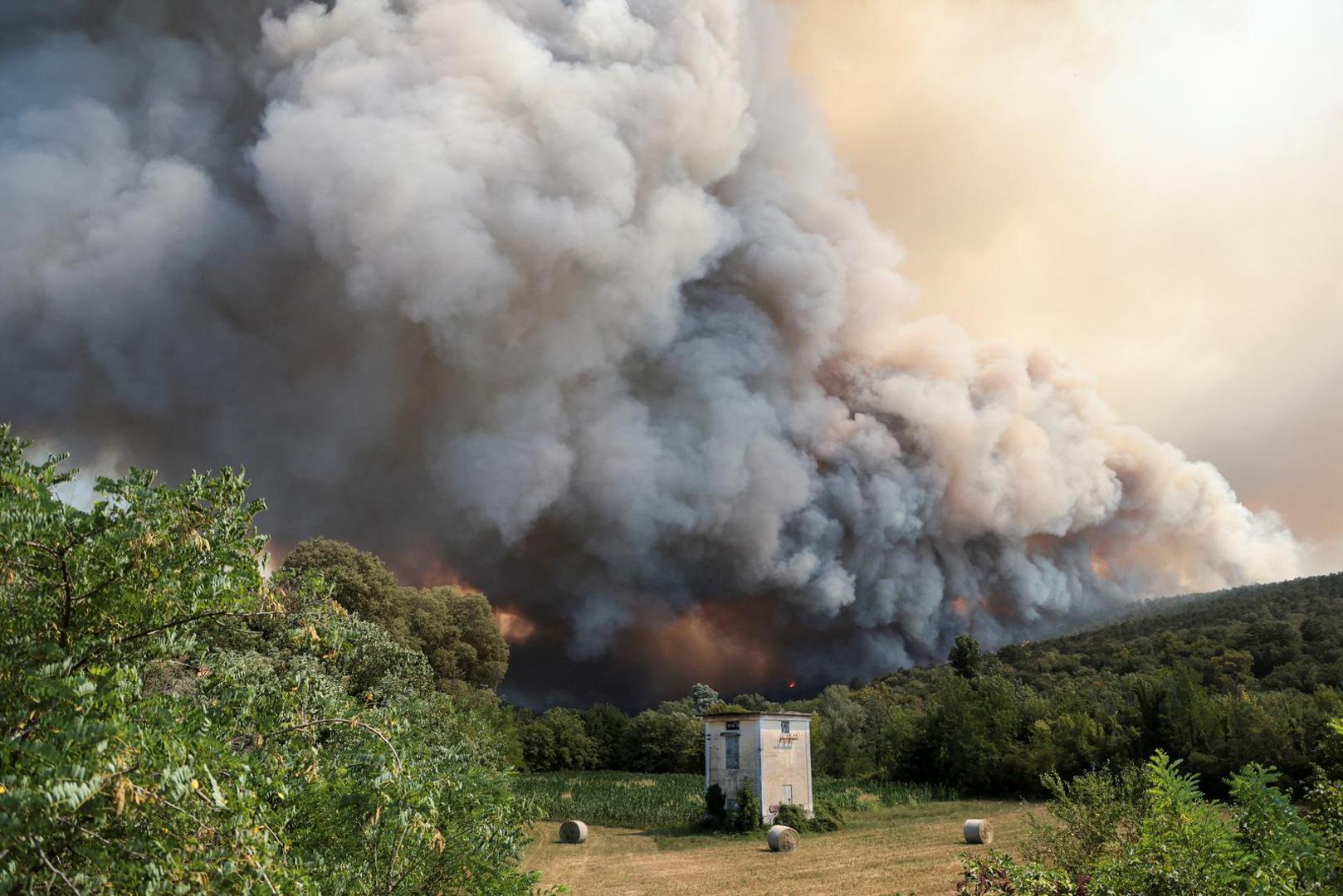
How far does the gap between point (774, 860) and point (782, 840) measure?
8.22 ft

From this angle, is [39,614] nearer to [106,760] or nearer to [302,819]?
[106,760]

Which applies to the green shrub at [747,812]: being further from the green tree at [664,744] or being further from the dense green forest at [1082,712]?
the green tree at [664,744]

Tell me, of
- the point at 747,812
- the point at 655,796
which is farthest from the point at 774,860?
the point at 655,796

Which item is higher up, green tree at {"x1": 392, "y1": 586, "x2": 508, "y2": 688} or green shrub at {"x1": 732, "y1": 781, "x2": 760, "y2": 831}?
green tree at {"x1": 392, "y1": 586, "x2": 508, "y2": 688}

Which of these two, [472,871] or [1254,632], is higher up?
[1254,632]

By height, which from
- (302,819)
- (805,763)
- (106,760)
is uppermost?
(106,760)

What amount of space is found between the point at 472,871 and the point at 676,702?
9653cm

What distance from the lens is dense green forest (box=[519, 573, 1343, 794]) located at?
4109cm

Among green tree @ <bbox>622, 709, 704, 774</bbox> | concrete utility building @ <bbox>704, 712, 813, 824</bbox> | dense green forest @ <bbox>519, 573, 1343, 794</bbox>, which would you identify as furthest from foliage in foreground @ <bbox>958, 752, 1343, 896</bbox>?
green tree @ <bbox>622, 709, 704, 774</bbox>

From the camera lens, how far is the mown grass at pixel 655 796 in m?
44.1

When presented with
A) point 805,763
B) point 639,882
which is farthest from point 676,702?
point 639,882

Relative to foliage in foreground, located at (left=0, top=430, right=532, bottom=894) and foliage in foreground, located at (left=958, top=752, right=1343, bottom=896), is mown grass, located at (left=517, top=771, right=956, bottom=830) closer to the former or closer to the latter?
foliage in foreground, located at (left=0, top=430, right=532, bottom=894)

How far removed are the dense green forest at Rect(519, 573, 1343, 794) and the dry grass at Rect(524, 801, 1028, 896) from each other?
32.8 feet

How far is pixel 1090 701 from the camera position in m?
59.8
